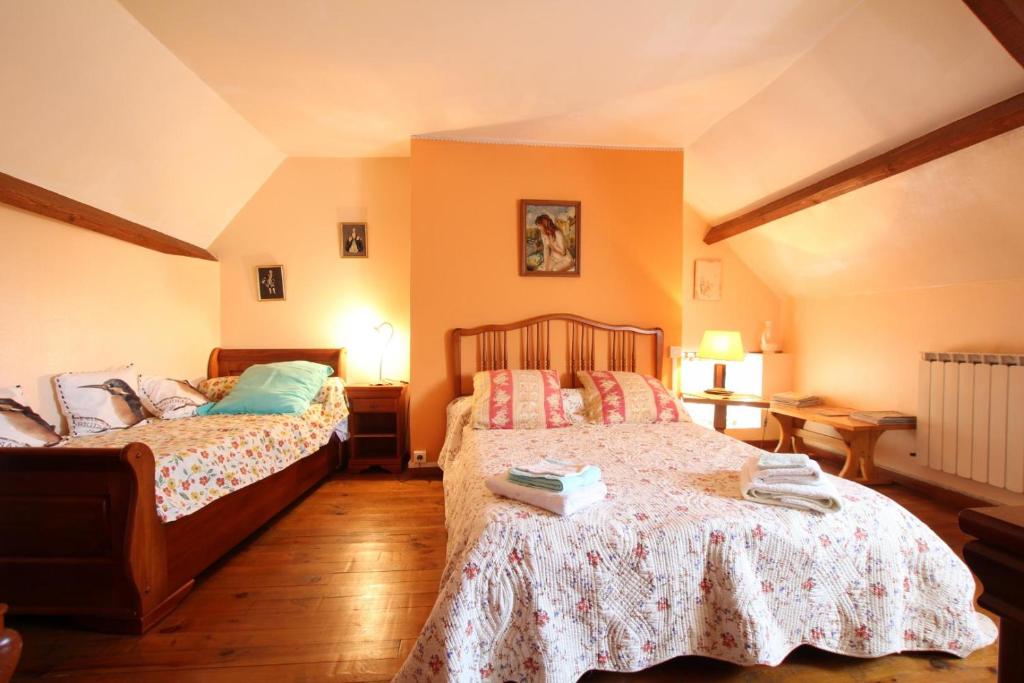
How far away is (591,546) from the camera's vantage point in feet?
4.51

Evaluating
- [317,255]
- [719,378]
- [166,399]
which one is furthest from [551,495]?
[317,255]

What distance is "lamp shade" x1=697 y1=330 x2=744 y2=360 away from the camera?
359cm

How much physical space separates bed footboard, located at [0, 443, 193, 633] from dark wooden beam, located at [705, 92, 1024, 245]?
12.4 feet

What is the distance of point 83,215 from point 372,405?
1.99 meters

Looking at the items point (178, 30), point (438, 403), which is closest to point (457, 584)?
point (438, 403)

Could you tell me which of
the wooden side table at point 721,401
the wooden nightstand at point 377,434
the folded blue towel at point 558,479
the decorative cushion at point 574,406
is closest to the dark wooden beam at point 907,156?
the wooden side table at point 721,401

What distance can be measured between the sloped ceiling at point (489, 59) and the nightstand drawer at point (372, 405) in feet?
6.37

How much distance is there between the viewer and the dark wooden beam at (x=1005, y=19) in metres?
1.59

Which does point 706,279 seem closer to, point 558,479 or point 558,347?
point 558,347

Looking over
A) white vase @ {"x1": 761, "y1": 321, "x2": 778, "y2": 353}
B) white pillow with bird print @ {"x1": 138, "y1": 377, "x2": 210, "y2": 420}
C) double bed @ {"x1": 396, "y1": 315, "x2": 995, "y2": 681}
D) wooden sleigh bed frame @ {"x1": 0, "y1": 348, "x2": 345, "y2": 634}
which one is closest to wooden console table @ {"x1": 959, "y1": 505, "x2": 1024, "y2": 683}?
double bed @ {"x1": 396, "y1": 315, "x2": 995, "y2": 681}

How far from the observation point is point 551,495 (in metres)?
1.49

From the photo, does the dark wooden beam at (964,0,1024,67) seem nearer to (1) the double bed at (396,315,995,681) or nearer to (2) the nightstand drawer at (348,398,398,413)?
(1) the double bed at (396,315,995,681)

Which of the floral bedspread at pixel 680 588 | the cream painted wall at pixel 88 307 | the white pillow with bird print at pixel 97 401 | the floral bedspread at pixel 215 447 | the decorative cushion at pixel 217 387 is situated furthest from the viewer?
the decorative cushion at pixel 217 387

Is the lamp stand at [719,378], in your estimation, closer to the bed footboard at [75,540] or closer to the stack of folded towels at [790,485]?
the stack of folded towels at [790,485]
